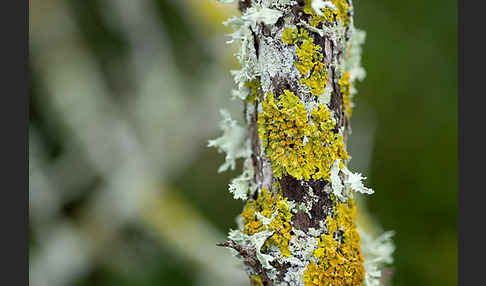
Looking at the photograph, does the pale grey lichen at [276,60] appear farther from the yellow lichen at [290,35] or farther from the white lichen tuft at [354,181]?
the white lichen tuft at [354,181]

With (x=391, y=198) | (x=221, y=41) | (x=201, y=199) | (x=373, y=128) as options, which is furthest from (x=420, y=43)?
(x=201, y=199)

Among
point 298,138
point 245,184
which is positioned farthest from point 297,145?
point 245,184

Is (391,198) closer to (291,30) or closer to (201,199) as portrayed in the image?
(201,199)

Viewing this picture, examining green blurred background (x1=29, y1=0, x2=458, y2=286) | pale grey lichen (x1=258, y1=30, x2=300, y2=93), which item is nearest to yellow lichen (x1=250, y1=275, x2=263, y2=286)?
pale grey lichen (x1=258, y1=30, x2=300, y2=93)

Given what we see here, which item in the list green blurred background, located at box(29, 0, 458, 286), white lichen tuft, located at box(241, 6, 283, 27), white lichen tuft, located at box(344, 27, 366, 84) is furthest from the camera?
green blurred background, located at box(29, 0, 458, 286)

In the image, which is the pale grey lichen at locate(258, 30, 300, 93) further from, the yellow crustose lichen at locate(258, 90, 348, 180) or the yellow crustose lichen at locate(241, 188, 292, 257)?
the yellow crustose lichen at locate(241, 188, 292, 257)

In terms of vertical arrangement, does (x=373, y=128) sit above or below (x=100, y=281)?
above

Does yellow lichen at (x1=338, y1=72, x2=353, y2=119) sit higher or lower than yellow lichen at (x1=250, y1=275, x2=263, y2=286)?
higher
